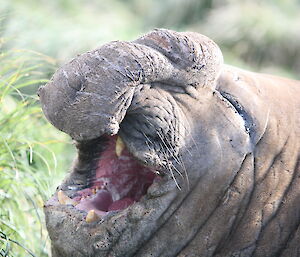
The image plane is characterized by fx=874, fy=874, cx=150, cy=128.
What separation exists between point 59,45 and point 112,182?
25.4ft

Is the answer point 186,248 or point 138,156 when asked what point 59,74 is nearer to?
point 138,156

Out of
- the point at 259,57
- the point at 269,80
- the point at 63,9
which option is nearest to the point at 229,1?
the point at 259,57

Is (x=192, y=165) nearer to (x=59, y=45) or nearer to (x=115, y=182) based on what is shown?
(x=115, y=182)

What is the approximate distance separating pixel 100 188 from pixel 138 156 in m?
0.37

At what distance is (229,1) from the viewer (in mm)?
16219

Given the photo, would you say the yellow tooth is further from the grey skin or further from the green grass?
the green grass

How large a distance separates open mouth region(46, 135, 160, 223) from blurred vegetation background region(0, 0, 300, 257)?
602 millimetres

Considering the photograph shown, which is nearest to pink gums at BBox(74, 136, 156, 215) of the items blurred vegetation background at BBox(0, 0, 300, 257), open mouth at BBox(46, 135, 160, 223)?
open mouth at BBox(46, 135, 160, 223)

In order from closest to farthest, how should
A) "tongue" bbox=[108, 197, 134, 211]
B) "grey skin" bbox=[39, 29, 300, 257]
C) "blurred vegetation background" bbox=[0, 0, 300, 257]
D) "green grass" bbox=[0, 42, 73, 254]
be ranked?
"grey skin" bbox=[39, 29, 300, 257], "tongue" bbox=[108, 197, 134, 211], "green grass" bbox=[0, 42, 73, 254], "blurred vegetation background" bbox=[0, 0, 300, 257]

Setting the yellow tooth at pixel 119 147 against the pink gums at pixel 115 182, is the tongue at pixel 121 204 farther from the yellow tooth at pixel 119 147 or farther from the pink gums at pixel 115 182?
the yellow tooth at pixel 119 147

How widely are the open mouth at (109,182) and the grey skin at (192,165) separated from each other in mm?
140

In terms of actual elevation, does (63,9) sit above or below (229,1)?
below

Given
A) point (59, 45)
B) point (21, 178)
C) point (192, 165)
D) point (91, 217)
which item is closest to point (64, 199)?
point (91, 217)

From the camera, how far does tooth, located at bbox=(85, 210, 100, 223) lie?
3.22 meters
